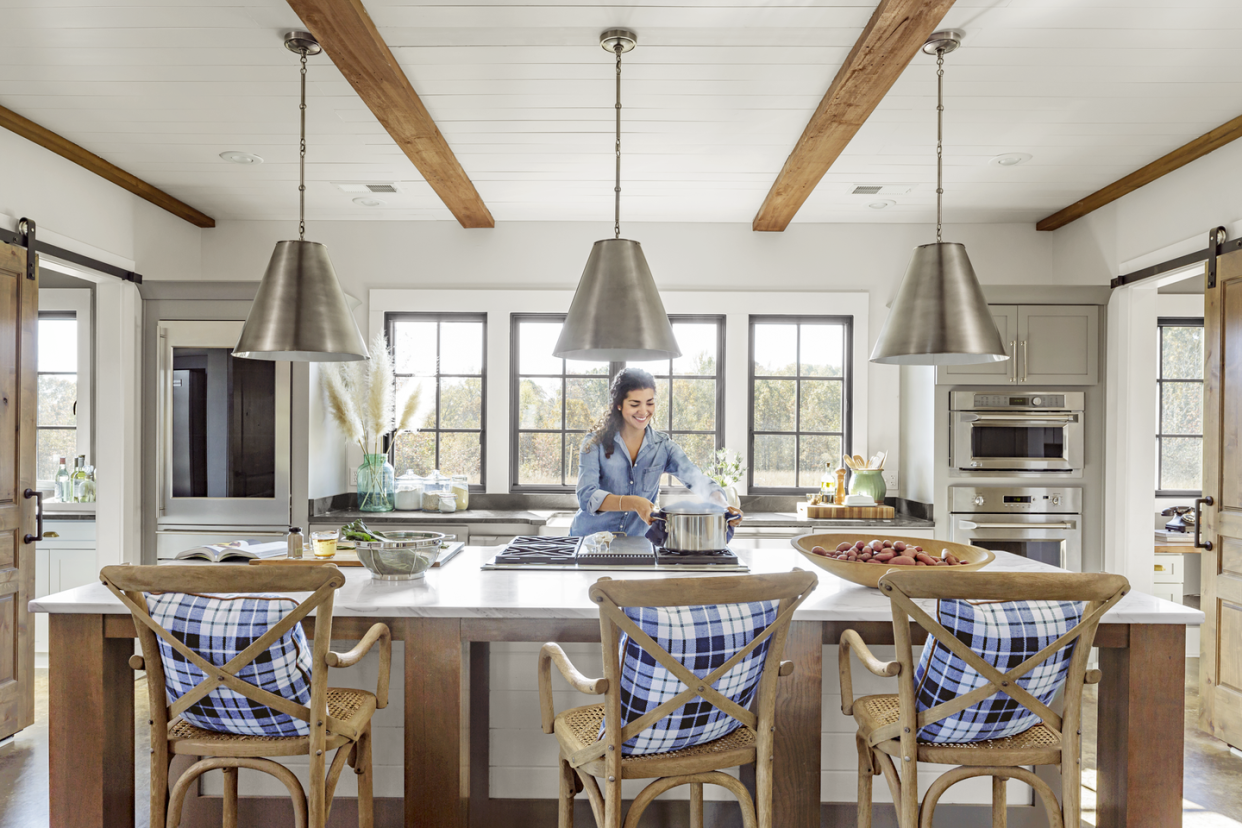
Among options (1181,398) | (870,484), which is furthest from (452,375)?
(1181,398)

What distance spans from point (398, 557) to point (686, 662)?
98 centimetres

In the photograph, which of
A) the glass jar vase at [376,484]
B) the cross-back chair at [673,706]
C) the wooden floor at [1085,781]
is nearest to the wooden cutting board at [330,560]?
the wooden floor at [1085,781]

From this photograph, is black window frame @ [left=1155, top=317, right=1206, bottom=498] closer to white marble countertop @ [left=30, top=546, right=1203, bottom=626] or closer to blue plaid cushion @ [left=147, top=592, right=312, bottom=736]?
white marble countertop @ [left=30, top=546, right=1203, bottom=626]

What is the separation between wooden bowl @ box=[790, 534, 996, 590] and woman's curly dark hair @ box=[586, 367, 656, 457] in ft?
3.07

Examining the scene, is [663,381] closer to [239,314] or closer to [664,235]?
[664,235]

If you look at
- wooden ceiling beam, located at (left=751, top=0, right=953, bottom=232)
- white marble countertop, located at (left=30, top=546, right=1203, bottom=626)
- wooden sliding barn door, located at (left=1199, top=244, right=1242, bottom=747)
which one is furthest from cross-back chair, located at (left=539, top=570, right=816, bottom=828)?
wooden sliding barn door, located at (left=1199, top=244, right=1242, bottom=747)

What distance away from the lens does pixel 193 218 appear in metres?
4.51

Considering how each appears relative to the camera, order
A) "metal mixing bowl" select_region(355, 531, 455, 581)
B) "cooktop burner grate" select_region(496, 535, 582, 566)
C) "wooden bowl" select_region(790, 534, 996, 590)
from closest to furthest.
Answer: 1. "wooden bowl" select_region(790, 534, 996, 590)
2. "metal mixing bowl" select_region(355, 531, 455, 581)
3. "cooktop burner grate" select_region(496, 535, 582, 566)

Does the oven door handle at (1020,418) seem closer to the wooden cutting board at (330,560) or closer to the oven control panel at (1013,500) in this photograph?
the oven control panel at (1013,500)

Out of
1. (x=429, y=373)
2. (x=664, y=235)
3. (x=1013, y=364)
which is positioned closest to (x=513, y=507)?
(x=429, y=373)

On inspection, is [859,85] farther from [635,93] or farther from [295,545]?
[295,545]

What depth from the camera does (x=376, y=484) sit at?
4.45 meters

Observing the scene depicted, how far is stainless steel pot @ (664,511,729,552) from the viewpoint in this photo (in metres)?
2.52

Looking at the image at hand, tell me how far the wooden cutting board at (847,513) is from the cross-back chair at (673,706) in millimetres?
2704
